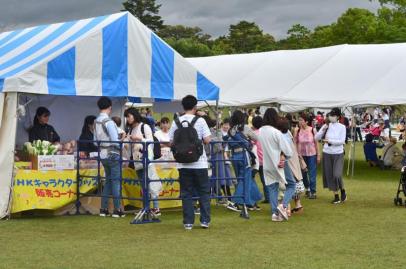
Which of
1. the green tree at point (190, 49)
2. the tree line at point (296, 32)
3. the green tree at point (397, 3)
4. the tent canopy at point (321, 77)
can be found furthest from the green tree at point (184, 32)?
the tent canopy at point (321, 77)

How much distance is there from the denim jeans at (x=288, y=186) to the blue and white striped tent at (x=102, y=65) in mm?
2299

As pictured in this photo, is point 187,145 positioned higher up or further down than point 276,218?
higher up

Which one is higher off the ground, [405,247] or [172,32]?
[172,32]

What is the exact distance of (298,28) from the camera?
7681cm

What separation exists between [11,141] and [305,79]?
491 inches

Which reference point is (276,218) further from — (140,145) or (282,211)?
(140,145)

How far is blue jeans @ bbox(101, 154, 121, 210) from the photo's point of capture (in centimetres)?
1056

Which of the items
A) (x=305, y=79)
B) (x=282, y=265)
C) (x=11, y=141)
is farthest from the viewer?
(x=305, y=79)

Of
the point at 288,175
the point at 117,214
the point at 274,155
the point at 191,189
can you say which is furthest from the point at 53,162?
the point at 288,175

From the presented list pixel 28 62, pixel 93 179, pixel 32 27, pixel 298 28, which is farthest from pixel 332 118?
pixel 298 28

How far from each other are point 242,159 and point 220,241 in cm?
276

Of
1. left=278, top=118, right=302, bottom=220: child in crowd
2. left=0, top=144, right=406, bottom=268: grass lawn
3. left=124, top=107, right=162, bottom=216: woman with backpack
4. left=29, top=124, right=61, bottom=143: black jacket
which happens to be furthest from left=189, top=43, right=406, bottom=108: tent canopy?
left=29, top=124, right=61, bottom=143: black jacket

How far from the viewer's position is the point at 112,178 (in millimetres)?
10609

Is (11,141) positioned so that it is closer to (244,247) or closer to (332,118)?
(244,247)
